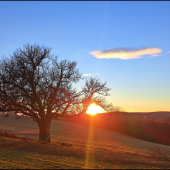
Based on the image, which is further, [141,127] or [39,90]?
[141,127]

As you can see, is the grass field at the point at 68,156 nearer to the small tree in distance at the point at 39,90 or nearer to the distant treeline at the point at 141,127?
the small tree in distance at the point at 39,90

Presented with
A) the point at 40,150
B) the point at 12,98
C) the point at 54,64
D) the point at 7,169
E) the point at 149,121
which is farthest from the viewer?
the point at 149,121

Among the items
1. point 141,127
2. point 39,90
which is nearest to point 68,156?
point 39,90

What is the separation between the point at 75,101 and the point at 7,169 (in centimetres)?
1220

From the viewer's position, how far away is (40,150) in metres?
15.7

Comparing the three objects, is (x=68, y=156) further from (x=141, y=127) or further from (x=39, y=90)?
(x=141, y=127)

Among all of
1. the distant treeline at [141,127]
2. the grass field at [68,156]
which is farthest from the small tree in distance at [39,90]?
the distant treeline at [141,127]

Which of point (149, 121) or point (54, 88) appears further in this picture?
point (149, 121)

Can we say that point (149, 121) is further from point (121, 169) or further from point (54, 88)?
point (121, 169)

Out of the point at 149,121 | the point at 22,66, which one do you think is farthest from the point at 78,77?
the point at 149,121

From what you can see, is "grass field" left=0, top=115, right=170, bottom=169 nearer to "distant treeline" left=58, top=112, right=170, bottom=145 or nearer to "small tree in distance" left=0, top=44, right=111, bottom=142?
"small tree in distance" left=0, top=44, right=111, bottom=142

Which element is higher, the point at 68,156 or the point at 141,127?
the point at 68,156

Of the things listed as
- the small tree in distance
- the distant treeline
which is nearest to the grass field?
the small tree in distance

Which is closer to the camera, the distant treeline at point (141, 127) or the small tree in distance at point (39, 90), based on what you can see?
the small tree in distance at point (39, 90)
